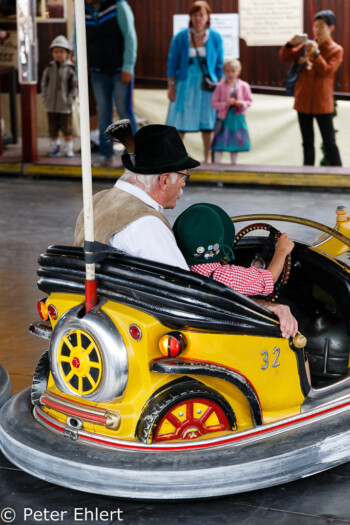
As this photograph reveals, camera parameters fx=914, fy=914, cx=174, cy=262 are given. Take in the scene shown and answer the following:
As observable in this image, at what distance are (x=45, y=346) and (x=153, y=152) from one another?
1.60 meters

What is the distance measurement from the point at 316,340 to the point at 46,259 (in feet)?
3.67

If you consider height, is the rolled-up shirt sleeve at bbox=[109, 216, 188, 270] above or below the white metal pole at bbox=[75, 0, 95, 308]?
below

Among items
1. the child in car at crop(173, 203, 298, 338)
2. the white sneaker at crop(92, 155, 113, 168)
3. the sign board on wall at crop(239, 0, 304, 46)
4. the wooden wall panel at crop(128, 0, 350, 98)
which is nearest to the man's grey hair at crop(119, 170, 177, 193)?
the child in car at crop(173, 203, 298, 338)

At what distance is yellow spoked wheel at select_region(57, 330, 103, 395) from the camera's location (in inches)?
110

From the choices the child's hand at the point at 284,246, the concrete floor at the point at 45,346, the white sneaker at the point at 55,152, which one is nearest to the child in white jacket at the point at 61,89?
the white sneaker at the point at 55,152

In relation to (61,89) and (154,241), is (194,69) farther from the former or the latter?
(154,241)

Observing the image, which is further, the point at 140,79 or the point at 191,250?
the point at 140,79

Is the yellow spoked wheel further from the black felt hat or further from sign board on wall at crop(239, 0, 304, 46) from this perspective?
sign board on wall at crop(239, 0, 304, 46)

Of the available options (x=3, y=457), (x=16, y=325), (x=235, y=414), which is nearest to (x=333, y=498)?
(x=235, y=414)

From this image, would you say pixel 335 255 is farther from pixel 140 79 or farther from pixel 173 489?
pixel 140 79

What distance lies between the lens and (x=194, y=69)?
28.4ft

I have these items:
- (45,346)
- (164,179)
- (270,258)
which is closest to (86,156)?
(164,179)

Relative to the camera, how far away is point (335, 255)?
3.79 m

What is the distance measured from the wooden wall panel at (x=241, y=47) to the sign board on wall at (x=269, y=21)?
0.28 feet
